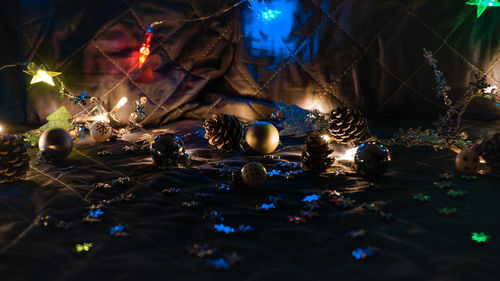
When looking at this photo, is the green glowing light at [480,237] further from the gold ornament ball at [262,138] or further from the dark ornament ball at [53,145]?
the dark ornament ball at [53,145]

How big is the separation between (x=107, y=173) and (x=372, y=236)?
2.67ft

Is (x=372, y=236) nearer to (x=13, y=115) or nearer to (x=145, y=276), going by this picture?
(x=145, y=276)

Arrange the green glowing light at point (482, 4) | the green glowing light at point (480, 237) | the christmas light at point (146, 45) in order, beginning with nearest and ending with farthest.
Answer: the green glowing light at point (480, 237) → the green glowing light at point (482, 4) → the christmas light at point (146, 45)

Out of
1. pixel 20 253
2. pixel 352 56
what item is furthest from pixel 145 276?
pixel 352 56

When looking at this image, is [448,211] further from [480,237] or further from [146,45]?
[146,45]

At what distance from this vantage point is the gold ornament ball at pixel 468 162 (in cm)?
109

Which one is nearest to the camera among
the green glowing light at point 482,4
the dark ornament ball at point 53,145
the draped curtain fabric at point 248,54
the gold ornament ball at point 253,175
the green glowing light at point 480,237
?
the green glowing light at point 480,237

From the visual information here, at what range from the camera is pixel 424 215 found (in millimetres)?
869

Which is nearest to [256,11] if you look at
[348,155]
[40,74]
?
[348,155]

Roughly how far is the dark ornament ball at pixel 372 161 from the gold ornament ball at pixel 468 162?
21 centimetres

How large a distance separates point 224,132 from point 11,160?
0.65 m

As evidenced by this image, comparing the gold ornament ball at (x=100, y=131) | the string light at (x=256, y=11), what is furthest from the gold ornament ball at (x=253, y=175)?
the string light at (x=256, y=11)

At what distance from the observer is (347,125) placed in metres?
1.37

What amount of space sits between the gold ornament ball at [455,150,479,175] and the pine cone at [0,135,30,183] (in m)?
1.25
